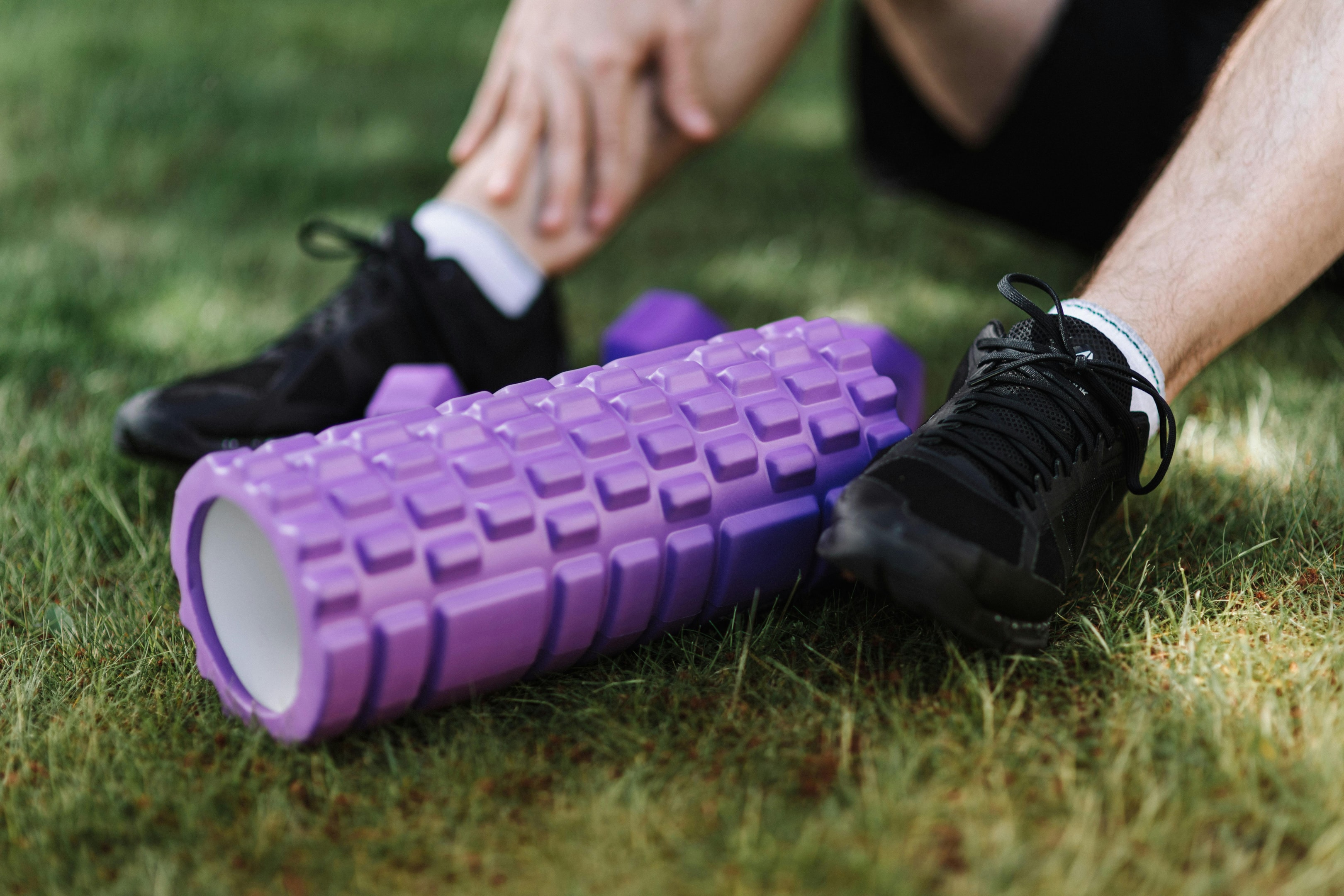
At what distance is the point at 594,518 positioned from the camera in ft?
3.62

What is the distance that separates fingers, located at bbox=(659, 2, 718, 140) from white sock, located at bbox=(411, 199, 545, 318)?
351 millimetres

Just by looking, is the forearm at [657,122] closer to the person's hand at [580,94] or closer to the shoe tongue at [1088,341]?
the person's hand at [580,94]

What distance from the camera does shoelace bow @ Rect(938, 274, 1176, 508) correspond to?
3.72 feet

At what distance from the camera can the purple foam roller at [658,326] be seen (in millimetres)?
1777

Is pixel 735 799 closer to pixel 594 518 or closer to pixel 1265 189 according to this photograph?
pixel 594 518

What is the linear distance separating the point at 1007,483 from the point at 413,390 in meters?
0.84

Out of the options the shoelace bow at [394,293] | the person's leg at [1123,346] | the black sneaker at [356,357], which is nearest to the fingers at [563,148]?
the black sneaker at [356,357]

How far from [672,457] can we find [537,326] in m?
0.77

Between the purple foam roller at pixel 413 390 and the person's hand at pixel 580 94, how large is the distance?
14.7 inches

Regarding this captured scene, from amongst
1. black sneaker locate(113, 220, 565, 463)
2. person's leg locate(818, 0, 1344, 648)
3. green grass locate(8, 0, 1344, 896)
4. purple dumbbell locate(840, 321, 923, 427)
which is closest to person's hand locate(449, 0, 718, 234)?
black sneaker locate(113, 220, 565, 463)

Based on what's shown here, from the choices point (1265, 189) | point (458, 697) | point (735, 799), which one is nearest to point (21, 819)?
point (458, 697)

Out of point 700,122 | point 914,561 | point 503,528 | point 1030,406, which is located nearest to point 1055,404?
point 1030,406

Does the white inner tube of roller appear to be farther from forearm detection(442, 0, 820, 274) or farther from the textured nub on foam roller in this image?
forearm detection(442, 0, 820, 274)

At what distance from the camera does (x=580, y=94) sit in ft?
5.95
